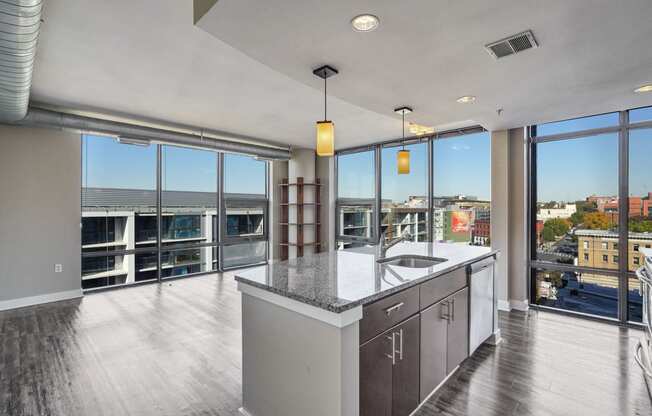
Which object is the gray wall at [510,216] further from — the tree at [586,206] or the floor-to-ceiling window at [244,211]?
the floor-to-ceiling window at [244,211]

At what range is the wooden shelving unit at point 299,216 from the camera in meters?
7.27

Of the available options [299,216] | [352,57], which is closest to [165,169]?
[299,216]

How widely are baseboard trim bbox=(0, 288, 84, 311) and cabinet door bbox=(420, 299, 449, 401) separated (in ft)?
17.4

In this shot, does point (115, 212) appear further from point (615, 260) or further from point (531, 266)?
point (615, 260)

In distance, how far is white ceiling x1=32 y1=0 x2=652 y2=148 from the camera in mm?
1713

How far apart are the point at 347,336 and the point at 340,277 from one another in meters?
0.55

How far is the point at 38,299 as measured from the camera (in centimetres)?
457

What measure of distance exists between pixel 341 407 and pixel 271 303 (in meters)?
0.67

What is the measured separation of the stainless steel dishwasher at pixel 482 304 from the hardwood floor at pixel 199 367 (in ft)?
0.63

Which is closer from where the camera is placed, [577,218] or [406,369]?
[406,369]

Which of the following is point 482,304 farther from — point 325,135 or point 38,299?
point 38,299

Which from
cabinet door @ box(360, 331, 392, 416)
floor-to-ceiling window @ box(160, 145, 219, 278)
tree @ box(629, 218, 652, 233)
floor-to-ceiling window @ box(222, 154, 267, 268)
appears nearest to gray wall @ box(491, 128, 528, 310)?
tree @ box(629, 218, 652, 233)

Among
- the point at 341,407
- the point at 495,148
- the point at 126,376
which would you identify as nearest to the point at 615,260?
the point at 495,148

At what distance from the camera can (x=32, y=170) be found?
14.9 feet
